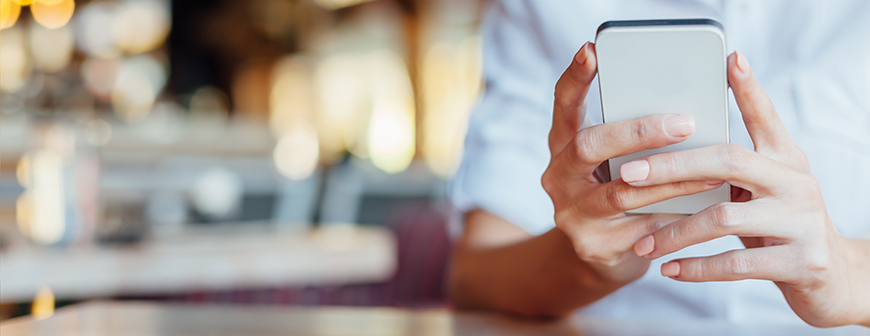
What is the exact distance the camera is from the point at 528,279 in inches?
27.7

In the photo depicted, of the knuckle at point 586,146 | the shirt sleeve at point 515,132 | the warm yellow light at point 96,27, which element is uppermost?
the warm yellow light at point 96,27

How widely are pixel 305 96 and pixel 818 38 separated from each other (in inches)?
262

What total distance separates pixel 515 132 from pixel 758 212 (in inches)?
16.9

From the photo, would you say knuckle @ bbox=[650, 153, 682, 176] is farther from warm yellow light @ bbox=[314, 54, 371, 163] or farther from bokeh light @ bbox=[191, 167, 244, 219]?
Answer: warm yellow light @ bbox=[314, 54, 371, 163]

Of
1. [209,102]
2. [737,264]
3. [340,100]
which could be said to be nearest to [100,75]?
[209,102]

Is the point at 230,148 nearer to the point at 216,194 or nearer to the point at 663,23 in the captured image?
the point at 216,194

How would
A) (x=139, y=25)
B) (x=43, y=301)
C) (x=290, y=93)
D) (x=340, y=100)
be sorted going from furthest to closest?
(x=290, y=93), (x=340, y=100), (x=139, y=25), (x=43, y=301)

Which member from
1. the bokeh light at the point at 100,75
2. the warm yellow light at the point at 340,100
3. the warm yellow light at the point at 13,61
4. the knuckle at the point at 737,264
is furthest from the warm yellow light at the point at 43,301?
the warm yellow light at the point at 340,100

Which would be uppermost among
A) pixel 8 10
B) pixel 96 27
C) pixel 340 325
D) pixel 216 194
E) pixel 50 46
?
pixel 96 27

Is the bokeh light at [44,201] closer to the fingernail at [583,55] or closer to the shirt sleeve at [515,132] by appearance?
the shirt sleeve at [515,132]

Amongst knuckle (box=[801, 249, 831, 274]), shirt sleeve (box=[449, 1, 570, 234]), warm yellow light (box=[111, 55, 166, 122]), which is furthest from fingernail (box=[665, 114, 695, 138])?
warm yellow light (box=[111, 55, 166, 122])

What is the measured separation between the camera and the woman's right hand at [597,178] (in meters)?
0.38

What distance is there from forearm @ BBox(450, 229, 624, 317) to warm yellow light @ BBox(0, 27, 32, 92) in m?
5.01

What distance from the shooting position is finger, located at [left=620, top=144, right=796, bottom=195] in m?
0.37
